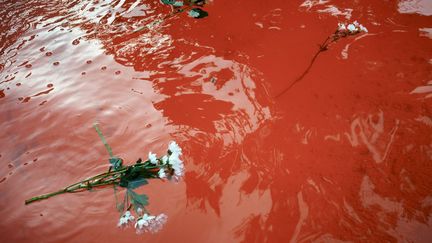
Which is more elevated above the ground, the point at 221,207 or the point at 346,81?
A: the point at 346,81

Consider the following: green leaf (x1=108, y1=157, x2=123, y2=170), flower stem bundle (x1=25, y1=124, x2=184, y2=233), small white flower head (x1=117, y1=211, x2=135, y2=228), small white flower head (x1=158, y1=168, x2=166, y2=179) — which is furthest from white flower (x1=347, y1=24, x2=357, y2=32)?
small white flower head (x1=117, y1=211, x2=135, y2=228)

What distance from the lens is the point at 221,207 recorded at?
1.53 metres

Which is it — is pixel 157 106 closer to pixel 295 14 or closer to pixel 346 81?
pixel 346 81

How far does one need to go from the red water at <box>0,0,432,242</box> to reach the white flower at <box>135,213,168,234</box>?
0.14 feet

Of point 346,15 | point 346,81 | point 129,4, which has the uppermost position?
point 129,4

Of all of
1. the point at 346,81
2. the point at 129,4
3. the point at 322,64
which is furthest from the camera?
the point at 129,4

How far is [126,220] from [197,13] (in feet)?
6.63

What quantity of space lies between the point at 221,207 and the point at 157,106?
0.89m

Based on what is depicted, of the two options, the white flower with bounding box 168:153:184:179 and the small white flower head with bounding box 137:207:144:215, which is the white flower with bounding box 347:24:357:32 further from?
the small white flower head with bounding box 137:207:144:215

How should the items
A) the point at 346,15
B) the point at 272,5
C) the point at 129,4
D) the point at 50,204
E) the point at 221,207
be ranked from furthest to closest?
the point at 129,4 → the point at 272,5 → the point at 346,15 → the point at 50,204 → the point at 221,207

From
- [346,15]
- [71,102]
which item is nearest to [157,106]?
[71,102]

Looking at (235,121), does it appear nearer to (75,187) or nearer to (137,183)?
(137,183)

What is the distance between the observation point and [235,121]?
1.89 metres

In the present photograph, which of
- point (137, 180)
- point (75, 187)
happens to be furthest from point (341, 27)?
point (75, 187)
